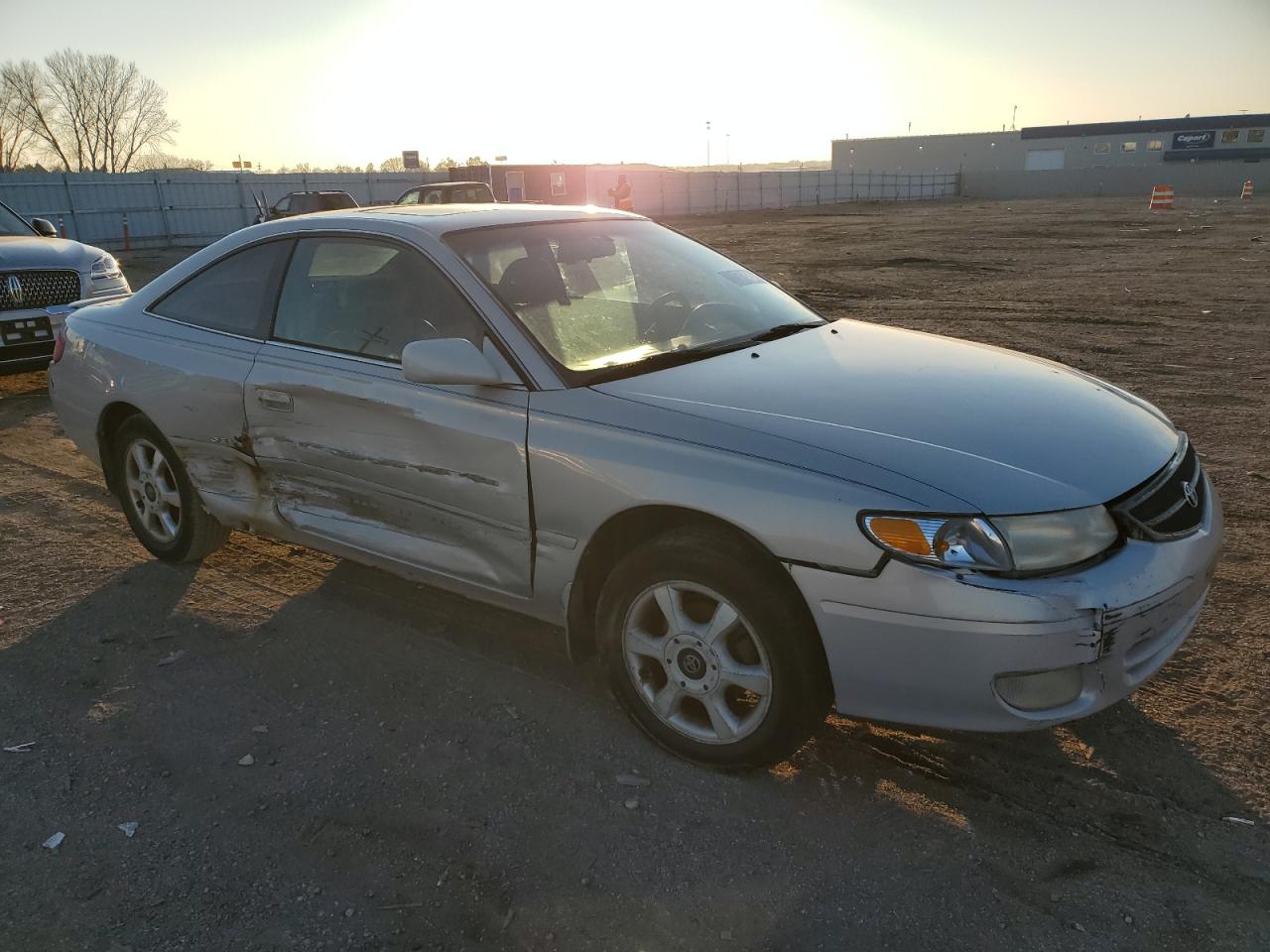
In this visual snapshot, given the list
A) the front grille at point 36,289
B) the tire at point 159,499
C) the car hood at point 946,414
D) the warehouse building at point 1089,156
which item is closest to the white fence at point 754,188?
the warehouse building at point 1089,156

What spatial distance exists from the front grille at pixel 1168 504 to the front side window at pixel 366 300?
2.06 m

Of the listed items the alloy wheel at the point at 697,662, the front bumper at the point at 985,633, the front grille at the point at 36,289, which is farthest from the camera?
the front grille at the point at 36,289

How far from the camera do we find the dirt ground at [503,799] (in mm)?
2299

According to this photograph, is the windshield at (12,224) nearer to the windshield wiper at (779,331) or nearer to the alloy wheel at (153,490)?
the alloy wheel at (153,490)

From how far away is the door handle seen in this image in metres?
3.62

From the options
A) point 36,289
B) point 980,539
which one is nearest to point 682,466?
point 980,539

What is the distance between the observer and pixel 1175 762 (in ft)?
9.16

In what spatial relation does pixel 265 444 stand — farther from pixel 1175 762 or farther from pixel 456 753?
pixel 1175 762

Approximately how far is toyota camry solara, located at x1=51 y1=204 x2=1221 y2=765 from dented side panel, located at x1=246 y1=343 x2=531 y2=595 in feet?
0.04

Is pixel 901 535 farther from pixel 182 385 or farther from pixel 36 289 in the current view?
pixel 36 289

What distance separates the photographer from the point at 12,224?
30.3ft

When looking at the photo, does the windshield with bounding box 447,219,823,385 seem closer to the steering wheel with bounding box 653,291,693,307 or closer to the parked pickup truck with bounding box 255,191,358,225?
the steering wheel with bounding box 653,291,693,307

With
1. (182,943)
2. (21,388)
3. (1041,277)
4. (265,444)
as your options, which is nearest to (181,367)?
(265,444)

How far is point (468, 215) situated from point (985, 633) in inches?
98.4
